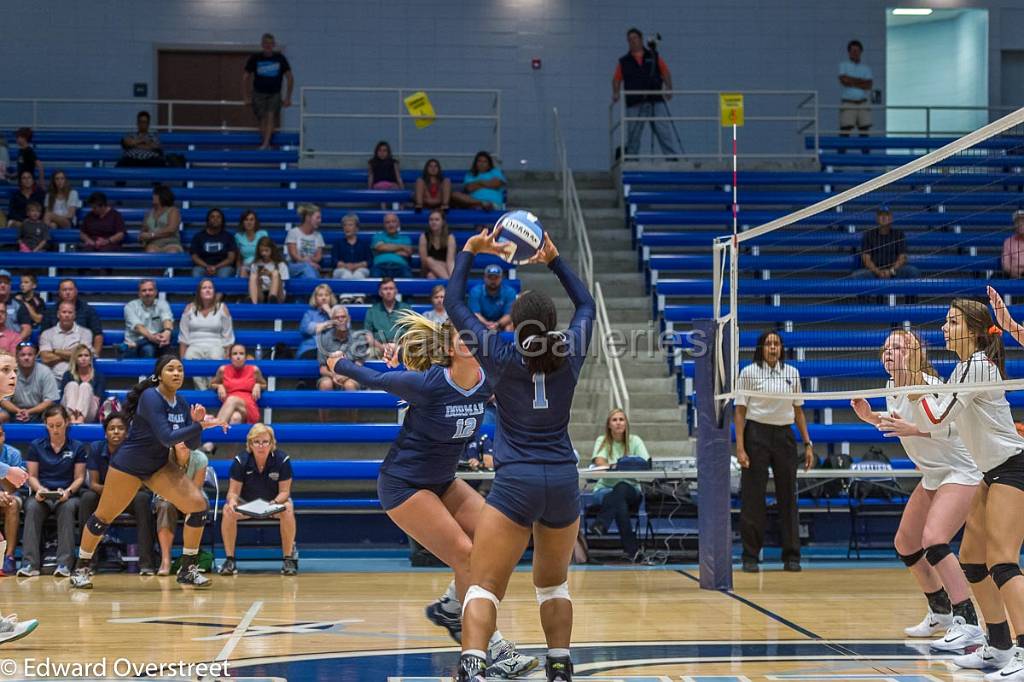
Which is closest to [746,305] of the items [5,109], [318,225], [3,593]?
[318,225]

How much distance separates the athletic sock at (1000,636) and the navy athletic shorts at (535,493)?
8.82 feet

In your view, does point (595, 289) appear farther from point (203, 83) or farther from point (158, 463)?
point (203, 83)

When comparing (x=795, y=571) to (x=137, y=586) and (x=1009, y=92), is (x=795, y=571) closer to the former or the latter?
(x=137, y=586)

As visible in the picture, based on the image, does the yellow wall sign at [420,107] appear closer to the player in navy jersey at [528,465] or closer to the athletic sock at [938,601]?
the athletic sock at [938,601]

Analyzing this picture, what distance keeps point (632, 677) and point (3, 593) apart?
19.7 ft

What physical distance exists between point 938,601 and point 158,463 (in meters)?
6.14

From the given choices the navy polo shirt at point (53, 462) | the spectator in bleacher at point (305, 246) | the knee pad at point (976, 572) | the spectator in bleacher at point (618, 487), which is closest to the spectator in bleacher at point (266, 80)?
the spectator in bleacher at point (305, 246)

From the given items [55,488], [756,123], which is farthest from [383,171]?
[55,488]

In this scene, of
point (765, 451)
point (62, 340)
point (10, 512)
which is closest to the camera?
point (10, 512)

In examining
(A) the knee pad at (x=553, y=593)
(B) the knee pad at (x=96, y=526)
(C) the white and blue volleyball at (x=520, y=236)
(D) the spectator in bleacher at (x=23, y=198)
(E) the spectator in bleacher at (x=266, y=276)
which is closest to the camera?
(C) the white and blue volleyball at (x=520, y=236)

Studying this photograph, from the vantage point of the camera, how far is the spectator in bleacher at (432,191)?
17.1 metres

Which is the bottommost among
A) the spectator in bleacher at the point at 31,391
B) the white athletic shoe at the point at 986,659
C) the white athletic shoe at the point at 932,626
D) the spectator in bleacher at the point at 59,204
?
the white athletic shoe at the point at 932,626

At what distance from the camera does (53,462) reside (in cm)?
1188

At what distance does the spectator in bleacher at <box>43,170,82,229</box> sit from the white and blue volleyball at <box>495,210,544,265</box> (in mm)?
13250
